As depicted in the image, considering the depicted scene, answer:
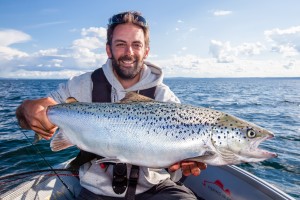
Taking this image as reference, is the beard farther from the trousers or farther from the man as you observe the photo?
the trousers

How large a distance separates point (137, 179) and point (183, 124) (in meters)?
1.18

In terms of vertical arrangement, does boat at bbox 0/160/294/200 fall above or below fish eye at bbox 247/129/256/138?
below

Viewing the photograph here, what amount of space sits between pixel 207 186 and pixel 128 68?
2867 mm

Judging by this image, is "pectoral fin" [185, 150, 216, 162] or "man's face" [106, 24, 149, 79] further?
"man's face" [106, 24, 149, 79]

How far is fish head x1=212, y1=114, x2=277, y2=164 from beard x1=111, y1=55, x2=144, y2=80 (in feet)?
5.97

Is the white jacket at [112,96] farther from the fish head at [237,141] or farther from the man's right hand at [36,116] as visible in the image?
the fish head at [237,141]

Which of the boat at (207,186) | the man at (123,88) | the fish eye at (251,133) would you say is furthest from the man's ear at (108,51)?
the fish eye at (251,133)

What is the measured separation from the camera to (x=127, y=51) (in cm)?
468

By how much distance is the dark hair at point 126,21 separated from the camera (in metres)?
4.78

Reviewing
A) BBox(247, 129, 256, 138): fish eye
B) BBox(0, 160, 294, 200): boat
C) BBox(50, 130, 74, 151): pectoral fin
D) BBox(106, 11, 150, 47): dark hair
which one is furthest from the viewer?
BBox(106, 11, 150, 47): dark hair

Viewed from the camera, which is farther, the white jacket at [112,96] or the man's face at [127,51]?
the man's face at [127,51]

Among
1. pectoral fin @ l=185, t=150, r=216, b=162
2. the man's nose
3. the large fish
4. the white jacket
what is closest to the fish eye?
the large fish

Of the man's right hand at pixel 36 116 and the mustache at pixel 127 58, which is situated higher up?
the mustache at pixel 127 58

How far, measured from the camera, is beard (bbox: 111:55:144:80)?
15.3 ft
